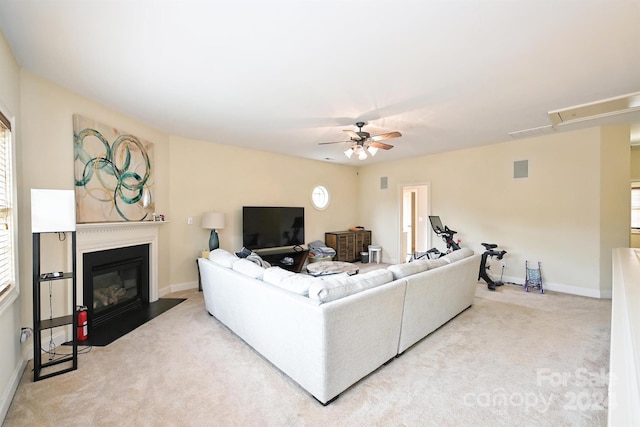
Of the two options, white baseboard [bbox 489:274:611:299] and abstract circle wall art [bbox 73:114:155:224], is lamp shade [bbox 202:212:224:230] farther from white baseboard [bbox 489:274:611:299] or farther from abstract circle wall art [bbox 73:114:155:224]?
white baseboard [bbox 489:274:611:299]

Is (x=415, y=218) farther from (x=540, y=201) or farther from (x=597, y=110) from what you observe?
(x=597, y=110)

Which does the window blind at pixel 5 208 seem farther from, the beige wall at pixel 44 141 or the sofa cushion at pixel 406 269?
the sofa cushion at pixel 406 269

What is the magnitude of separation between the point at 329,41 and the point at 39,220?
257cm

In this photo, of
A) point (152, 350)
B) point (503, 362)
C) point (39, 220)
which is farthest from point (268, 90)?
point (503, 362)

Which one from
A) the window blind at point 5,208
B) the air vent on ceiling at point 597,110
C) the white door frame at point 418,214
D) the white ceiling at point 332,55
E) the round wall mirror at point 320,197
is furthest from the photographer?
the round wall mirror at point 320,197

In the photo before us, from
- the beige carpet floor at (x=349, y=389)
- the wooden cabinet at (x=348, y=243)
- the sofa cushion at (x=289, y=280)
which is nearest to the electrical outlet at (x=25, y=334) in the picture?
the beige carpet floor at (x=349, y=389)

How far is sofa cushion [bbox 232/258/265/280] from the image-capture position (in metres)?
2.56

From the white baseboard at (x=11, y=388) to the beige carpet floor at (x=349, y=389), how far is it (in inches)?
1.7

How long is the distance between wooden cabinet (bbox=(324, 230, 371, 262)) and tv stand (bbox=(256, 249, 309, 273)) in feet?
3.13

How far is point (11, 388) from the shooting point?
1.98 m

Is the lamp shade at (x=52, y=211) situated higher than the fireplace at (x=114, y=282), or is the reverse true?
the lamp shade at (x=52, y=211)

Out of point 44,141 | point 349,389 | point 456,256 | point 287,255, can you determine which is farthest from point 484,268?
point 44,141

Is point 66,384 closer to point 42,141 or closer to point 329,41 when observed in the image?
point 42,141

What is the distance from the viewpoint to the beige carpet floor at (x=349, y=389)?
1799 mm
